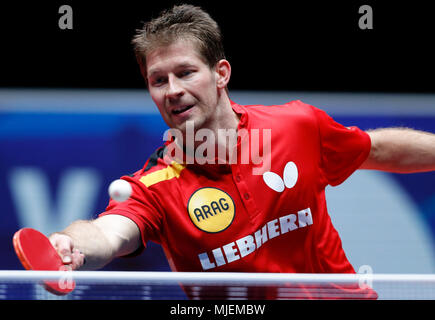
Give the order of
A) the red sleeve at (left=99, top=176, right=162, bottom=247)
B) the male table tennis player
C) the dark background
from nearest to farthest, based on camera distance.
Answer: the red sleeve at (left=99, top=176, right=162, bottom=247), the male table tennis player, the dark background

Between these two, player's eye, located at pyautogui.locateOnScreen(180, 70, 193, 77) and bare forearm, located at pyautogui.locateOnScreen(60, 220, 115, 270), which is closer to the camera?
bare forearm, located at pyautogui.locateOnScreen(60, 220, 115, 270)

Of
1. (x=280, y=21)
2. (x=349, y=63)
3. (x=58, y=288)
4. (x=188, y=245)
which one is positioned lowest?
(x=188, y=245)

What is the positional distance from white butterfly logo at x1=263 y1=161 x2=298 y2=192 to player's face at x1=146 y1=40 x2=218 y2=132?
312mm

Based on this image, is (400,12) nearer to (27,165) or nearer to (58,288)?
(27,165)

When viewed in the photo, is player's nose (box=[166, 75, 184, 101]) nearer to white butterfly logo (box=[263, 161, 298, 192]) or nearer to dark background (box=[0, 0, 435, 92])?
white butterfly logo (box=[263, 161, 298, 192])

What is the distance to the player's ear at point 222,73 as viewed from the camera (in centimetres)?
214

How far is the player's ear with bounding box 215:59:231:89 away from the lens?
2.14 m

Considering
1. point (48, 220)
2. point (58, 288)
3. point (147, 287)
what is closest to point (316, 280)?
point (147, 287)

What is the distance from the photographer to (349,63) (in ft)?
10.9

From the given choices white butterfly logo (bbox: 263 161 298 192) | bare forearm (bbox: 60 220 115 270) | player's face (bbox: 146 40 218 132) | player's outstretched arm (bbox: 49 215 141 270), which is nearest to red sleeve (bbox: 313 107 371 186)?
white butterfly logo (bbox: 263 161 298 192)

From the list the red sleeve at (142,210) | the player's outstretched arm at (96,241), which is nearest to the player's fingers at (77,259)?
the player's outstretched arm at (96,241)

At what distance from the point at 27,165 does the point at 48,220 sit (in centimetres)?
36

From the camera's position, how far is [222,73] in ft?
7.10

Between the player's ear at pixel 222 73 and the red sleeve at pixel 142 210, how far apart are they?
52 centimetres
